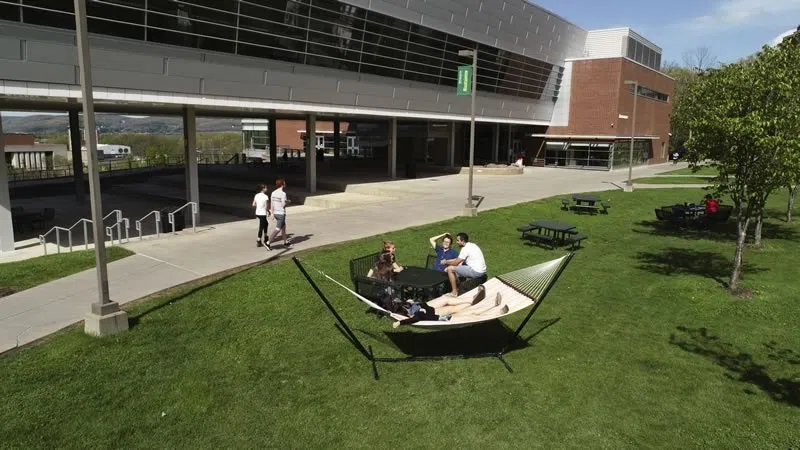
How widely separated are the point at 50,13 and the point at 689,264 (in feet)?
52.6

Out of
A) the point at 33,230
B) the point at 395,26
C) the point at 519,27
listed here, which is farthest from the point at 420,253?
the point at 519,27

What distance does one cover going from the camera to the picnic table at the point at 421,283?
311 inches

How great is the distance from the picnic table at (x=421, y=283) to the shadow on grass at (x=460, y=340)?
0.59 metres

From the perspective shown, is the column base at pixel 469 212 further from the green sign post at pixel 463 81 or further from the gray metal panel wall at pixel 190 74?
the gray metal panel wall at pixel 190 74

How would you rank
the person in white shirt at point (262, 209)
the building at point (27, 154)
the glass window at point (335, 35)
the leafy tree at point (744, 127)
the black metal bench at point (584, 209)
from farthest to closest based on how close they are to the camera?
1. the building at point (27, 154)
2. the glass window at point (335, 35)
3. the black metal bench at point (584, 209)
4. the person in white shirt at point (262, 209)
5. the leafy tree at point (744, 127)

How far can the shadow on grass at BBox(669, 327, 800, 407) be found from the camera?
19.7 feet

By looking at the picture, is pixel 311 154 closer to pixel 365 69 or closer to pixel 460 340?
pixel 365 69

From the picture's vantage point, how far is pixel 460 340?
752 centimetres

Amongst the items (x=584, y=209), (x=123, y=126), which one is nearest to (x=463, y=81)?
(x=584, y=209)

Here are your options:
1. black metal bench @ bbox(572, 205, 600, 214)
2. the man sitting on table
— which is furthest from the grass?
the man sitting on table

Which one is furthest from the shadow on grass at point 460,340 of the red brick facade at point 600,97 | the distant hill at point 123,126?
the distant hill at point 123,126

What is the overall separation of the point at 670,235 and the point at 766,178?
6.41 meters

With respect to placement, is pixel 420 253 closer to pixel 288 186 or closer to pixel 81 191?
pixel 288 186

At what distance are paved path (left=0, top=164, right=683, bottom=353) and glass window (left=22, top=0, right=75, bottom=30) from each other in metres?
5.72
